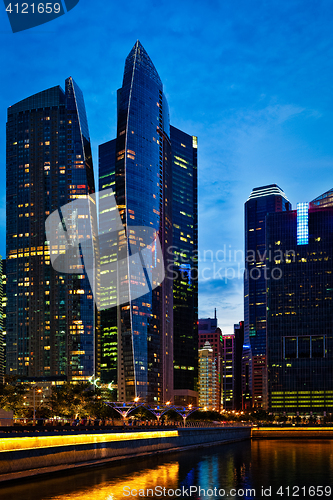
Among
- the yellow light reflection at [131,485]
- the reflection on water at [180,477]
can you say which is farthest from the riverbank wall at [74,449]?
the yellow light reflection at [131,485]

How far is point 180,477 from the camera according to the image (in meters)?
82.3

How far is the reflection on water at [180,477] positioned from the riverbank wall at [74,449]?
5.53 feet

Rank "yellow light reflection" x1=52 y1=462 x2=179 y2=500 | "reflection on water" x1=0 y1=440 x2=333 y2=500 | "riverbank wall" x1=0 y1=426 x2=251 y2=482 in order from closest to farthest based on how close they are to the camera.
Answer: "yellow light reflection" x1=52 y1=462 x2=179 y2=500 → "reflection on water" x1=0 y1=440 x2=333 y2=500 → "riverbank wall" x1=0 y1=426 x2=251 y2=482

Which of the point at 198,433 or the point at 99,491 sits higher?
the point at 99,491

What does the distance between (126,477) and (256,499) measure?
64.2 feet

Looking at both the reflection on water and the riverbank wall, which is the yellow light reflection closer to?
the reflection on water

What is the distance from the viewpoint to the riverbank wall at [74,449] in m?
63.8

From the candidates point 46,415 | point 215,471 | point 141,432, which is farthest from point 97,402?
point 215,471

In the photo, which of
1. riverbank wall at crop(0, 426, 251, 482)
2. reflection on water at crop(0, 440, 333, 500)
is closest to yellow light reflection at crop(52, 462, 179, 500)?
reflection on water at crop(0, 440, 333, 500)

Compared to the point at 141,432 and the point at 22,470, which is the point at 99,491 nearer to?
the point at 22,470

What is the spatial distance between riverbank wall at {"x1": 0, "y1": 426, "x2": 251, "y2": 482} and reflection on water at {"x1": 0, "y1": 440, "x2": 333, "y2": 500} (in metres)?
1.69

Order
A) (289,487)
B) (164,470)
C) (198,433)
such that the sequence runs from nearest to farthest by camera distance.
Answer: (289,487) → (164,470) → (198,433)

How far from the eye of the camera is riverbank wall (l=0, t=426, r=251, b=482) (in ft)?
209

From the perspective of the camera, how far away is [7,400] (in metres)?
130
